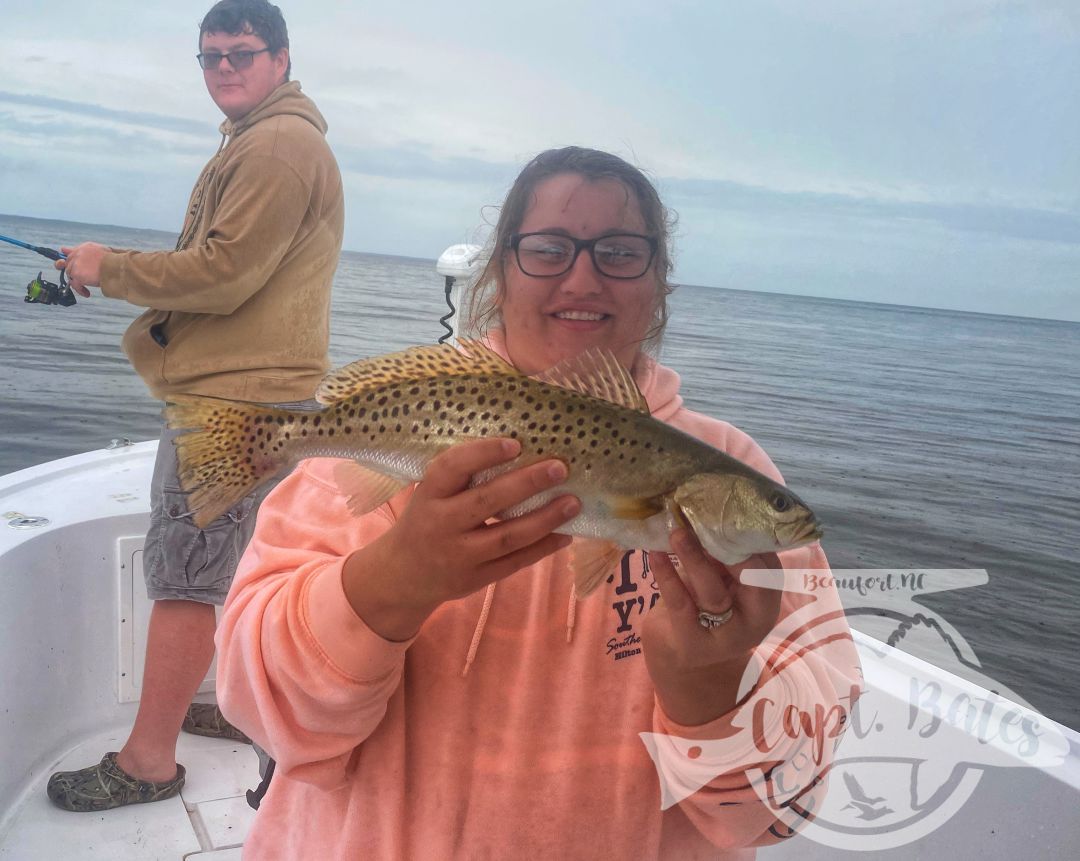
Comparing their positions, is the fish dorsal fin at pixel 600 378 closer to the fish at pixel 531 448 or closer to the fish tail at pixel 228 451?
the fish at pixel 531 448

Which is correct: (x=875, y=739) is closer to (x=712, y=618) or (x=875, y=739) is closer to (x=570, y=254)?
(x=712, y=618)

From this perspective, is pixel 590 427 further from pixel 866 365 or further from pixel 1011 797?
pixel 866 365

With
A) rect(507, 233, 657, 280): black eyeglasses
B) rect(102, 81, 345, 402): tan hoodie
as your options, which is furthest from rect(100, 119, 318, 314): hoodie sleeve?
rect(507, 233, 657, 280): black eyeglasses

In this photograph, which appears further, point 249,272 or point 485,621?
point 249,272

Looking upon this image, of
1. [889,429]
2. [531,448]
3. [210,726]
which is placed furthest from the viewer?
[889,429]

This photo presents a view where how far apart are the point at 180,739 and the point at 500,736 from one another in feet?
10.5

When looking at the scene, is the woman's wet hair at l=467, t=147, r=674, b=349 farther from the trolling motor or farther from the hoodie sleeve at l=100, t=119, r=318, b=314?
the trolling motor

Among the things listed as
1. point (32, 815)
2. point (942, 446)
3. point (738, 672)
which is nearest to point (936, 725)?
point (738, 672)

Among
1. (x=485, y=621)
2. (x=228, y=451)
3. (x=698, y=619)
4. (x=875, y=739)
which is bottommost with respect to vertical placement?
(x=875, y=739)

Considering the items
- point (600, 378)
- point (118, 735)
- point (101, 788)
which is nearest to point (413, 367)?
point (600, 378)

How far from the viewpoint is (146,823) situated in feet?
12.3

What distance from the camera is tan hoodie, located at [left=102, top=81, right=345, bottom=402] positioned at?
338 cm

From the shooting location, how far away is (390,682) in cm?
167

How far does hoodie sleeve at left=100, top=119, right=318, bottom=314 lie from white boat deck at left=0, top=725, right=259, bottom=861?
2205mm
